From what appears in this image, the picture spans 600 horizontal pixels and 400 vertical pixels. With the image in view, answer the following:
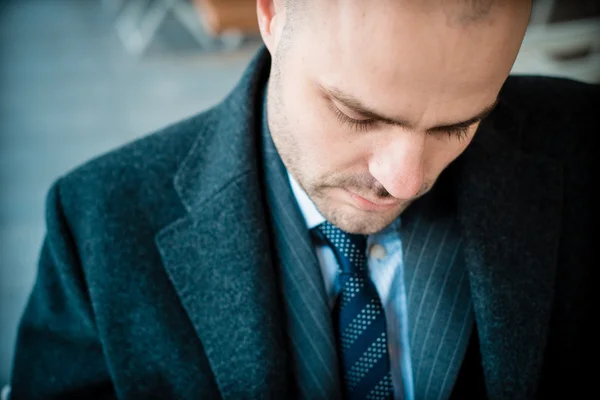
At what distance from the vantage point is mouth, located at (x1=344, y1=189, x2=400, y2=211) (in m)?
0.75

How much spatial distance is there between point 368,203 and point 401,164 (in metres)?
0.10

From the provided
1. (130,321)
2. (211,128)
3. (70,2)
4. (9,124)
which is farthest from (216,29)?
(130,321)

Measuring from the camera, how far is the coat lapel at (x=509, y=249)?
89cm

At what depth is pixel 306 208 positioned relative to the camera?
91 centimetres

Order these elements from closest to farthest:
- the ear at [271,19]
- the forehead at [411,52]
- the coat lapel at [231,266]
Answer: the forehead at [411,52]
the ear at [271,19]
the coat lapel at [231,266]

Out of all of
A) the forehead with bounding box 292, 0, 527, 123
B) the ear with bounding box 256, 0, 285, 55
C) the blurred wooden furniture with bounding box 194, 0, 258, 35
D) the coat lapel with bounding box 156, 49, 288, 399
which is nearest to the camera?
the forehead with bounding box 292, 0, 527, 123

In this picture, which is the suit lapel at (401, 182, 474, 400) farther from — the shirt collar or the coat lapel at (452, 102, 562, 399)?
the shirt collar

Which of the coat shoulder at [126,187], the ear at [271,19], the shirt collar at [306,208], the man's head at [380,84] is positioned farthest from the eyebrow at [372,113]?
the coat shoulder at [126,187]

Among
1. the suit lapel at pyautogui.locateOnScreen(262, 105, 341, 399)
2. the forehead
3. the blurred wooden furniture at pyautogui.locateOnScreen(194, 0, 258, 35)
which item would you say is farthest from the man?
the blurred wooden furniture at pyautogui.locateOnScreen(194, 0, 258, 35)

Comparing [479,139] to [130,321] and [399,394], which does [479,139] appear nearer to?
[399,394]

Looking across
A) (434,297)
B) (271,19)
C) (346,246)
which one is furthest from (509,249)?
(271,19)

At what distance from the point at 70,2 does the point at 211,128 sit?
4314mm

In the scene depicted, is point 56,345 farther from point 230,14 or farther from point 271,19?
point 230,14

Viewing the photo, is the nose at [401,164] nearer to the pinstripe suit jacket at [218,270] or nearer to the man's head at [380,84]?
the man's head at [380,84]
